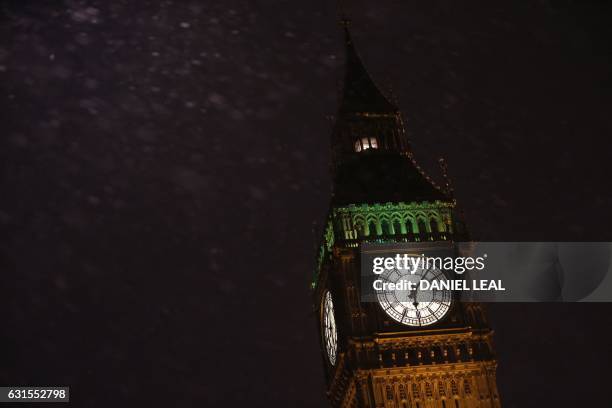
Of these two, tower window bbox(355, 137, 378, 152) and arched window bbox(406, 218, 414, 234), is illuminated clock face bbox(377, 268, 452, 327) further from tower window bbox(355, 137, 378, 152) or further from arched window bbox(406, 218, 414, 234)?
tower window bbox(355, 137, 378, 152)

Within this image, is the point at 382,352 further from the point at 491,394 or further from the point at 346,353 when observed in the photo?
the point at 491,394

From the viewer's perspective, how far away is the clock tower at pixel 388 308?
6719 cm

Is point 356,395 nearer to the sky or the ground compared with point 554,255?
nearer to the ground

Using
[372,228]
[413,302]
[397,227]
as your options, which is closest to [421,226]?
[397,227]

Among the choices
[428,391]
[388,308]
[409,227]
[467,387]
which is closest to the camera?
[428,391]

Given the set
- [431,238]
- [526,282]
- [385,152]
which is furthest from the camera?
[385,152]

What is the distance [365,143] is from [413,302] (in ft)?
54.0

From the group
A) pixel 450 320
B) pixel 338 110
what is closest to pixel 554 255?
pixel 450 320

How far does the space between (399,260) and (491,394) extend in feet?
32.4

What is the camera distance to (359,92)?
84.8m

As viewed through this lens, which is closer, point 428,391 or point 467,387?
point 428,391

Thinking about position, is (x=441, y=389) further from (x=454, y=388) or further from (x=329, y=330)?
(x=329, y=330)

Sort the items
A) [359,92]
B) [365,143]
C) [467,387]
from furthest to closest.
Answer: [359,92], [365,143], [467,387]

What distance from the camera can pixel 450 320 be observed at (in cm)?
6869
